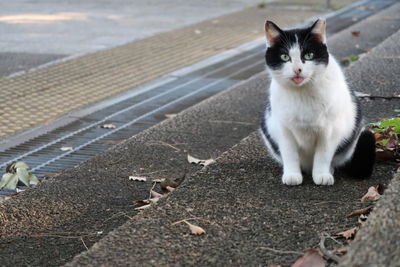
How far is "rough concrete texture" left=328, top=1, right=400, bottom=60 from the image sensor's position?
7.98m

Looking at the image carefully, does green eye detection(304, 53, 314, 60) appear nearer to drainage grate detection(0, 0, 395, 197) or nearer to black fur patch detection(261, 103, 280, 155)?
black fur patch detection(261, 103, 280, 155)

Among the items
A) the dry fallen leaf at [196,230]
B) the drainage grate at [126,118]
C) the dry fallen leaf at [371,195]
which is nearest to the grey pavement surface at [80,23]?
the drainage grate at [126,118]

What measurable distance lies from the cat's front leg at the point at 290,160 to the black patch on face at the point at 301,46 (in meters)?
0.37

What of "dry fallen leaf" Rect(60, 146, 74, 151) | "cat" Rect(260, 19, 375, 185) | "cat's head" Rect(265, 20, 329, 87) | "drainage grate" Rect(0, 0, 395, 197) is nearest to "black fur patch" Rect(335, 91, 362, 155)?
"cat" Rect(260, 19, 375, 185)

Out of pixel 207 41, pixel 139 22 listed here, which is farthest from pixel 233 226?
pixel 139 22

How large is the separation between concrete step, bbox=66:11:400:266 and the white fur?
4.4 inches

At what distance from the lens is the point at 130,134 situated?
554cm

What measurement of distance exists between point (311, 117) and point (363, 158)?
38 cm

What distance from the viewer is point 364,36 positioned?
28.9 ft

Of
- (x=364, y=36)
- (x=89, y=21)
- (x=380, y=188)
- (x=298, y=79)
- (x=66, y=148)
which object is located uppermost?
(x=298, y=79)

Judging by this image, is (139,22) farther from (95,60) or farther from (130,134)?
(130,134)

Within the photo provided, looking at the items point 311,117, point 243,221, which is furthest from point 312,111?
point 243,221

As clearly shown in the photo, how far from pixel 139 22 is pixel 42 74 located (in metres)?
4.07

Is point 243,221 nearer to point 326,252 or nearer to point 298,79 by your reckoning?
point 326,252
